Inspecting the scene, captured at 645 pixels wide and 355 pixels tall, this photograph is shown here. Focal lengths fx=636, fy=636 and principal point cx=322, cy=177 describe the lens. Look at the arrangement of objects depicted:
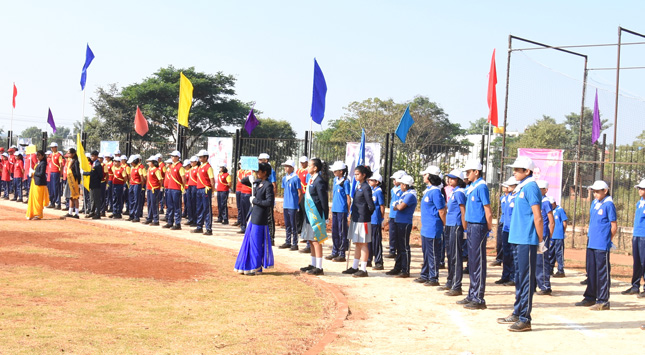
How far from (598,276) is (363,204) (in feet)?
12.9

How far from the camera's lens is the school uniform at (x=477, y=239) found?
28.9 ft

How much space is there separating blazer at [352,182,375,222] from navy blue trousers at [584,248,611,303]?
11.8 ft

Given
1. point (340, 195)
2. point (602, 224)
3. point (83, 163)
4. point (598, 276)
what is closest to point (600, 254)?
point (598, 276)

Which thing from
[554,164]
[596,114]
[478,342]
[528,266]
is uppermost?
[596,114]

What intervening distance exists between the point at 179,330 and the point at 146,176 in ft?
41.6

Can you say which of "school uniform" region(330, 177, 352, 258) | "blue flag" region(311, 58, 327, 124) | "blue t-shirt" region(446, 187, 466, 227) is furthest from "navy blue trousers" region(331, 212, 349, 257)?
"blue flag" region(311, 58, 327, 124)

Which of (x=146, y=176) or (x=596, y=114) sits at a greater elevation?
(x=596, y=114)

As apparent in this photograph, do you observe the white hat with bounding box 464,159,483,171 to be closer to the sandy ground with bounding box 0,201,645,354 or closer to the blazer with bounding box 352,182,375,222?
the sandy ground with bounding box 0,201,645,354

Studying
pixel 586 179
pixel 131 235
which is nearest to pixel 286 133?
pixel 586 179

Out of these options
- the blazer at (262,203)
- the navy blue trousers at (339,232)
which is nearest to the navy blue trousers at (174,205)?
the navy blue trousers at (339,232)

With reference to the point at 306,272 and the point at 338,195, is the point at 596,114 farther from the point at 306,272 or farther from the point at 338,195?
the point at 306,272

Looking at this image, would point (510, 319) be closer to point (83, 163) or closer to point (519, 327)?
point (519, 327)

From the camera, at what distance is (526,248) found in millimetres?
7734

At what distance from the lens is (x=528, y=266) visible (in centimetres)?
773
